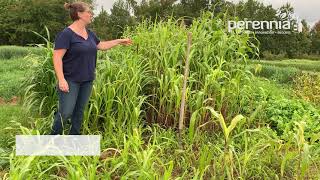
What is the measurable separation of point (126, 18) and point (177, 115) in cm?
2901

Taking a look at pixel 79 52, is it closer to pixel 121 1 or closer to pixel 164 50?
pixel 164 50

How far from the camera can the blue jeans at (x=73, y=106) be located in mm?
3850

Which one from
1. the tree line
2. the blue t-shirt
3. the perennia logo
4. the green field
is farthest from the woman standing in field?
the perennia logo

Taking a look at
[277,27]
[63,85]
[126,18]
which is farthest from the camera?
[126,18]

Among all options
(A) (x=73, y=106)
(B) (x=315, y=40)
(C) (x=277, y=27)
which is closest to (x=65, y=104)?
(A) (x=73, y=106)

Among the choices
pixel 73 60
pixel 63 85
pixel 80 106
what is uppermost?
pixel 73 60

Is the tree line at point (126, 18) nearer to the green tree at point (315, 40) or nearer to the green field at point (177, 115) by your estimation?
the green tree at point (315, 40)

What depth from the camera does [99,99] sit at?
4469 millimetres

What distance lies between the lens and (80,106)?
161 inches

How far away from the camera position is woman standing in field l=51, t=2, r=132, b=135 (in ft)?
12.1

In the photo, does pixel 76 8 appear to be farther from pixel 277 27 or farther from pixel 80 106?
pixel 277 27

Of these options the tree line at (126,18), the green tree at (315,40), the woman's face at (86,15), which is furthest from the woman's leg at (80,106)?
the green tree at (315,40)

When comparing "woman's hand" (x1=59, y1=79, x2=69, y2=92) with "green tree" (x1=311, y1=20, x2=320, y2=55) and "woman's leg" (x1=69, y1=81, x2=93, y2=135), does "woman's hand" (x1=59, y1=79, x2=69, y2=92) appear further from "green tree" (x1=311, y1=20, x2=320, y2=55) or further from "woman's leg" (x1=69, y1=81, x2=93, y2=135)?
"green tree" (x1=311, y1=20, x2=320, y2=55)

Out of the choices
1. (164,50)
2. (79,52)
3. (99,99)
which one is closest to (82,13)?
(79,52)
